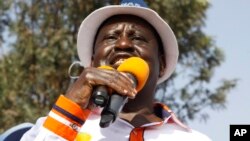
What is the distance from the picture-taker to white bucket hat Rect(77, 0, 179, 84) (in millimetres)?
3012

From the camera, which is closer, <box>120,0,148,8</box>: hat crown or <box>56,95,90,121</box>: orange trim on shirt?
<box>56,95,90,121</box>: orange trim on shirt

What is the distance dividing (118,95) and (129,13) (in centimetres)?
94

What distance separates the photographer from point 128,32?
2.90 metres

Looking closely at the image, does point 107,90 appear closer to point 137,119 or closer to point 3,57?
point 137,119

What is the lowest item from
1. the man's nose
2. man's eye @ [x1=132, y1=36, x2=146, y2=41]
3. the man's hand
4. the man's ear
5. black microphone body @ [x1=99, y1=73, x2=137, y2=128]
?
black microphone body @ [x1=99, y1=73, x2=137, y2=128]

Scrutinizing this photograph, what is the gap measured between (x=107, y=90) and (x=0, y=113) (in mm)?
10191

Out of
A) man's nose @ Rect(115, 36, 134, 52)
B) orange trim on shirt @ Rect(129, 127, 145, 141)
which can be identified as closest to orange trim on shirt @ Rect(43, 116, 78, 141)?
orange trim on shirt @ Rect(129, 127, 145, 141)

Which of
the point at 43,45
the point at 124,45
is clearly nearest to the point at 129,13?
the point at 124,45

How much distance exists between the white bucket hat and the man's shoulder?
1.24 feet

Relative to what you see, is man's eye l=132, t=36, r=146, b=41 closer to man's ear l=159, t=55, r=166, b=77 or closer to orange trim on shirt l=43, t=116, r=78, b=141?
man's ear l=159, t=55, r=166, b=77

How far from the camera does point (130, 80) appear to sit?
2211 mm

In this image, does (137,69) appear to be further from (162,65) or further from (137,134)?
(162,65)

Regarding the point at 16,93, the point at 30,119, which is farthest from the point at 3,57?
the point at 30,119

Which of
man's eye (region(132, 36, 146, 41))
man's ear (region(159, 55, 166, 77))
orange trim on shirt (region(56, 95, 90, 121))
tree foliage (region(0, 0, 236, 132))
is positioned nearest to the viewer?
orange trim on shirt (region(56, 95, 90, 121))
